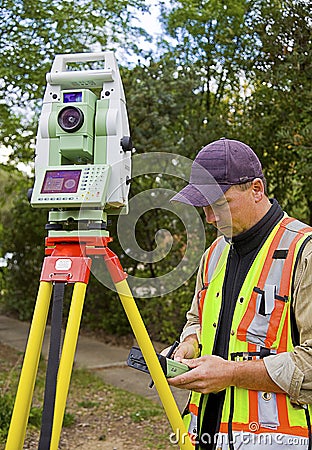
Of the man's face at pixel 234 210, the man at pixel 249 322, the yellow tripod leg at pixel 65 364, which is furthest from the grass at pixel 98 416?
the man's face at pixel 234 210

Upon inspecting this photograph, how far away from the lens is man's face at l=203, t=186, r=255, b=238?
192 centimetres

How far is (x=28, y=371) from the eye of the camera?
1.98m

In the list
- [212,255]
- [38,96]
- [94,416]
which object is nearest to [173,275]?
[212,255]

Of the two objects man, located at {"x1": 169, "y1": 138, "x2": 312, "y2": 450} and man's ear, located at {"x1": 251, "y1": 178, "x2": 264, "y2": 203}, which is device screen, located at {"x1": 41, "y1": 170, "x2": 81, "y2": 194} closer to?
man, located at {"x1": 169, "y1": 138, "x2": 312, "y2": 450}

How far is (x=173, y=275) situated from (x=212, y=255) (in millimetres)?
523

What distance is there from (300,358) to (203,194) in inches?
21.6

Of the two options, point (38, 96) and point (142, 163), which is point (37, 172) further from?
point (38, 96)

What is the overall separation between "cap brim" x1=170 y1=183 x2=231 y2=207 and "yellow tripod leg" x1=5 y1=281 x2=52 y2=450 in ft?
1.66

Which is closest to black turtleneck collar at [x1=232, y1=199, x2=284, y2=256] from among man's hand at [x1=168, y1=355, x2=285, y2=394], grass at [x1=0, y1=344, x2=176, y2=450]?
man's hand at [x1=168, y1=355, x2=285, y2=394]

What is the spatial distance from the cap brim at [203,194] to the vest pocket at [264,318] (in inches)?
11.6

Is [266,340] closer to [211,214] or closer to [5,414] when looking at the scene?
[211,214]

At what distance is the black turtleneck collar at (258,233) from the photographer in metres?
1.94

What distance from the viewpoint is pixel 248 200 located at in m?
1.93

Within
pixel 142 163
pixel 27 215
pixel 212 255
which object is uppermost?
pixel 142 163
